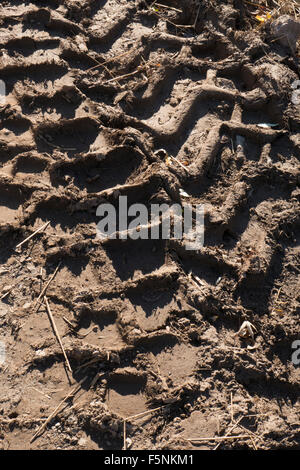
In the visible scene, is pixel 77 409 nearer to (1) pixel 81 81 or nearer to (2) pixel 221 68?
(1) pixel 81 81

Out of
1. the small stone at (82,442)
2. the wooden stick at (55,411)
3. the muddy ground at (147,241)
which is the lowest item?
the small stone at (82,442)

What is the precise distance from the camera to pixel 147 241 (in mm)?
2629

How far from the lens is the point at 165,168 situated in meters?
2.82

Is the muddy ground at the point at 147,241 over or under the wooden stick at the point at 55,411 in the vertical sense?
over

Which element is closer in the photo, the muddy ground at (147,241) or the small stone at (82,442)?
the small stone at (82,442)

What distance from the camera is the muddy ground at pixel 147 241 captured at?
2.27 meters

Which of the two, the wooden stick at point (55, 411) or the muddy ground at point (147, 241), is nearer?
the wooden stick at point (55, 411)

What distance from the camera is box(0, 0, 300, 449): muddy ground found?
2266 millimetres

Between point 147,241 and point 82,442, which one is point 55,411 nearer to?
point 82,442

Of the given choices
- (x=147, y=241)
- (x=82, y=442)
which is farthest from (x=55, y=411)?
(x=147, y=241)

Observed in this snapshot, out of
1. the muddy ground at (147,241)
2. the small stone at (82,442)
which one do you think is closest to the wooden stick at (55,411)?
the muddy ground at (147,241)

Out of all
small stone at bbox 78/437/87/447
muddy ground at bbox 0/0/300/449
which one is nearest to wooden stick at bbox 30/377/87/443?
muddy ground at bbox 0/0/300/449

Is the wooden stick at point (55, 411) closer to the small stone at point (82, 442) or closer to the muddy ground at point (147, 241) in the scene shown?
the muddy ground at point (147, 241)

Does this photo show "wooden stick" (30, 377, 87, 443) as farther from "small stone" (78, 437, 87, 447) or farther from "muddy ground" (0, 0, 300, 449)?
"small stone" (78, 437, 87, 447)
